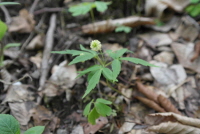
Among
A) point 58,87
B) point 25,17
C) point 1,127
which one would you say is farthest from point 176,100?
point 25,17

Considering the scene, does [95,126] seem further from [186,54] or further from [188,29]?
[188,29]

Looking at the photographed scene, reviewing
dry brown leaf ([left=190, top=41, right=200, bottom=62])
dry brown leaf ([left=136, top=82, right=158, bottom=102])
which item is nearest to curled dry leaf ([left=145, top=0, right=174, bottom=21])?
dry brown leaf ([left=190, top=41, right=200, bottom=62])

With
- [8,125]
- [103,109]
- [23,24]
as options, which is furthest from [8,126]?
[23,24]

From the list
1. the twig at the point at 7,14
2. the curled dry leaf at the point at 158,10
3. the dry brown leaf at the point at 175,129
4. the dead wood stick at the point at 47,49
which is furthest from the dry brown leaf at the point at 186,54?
the twig at the point at 7,14

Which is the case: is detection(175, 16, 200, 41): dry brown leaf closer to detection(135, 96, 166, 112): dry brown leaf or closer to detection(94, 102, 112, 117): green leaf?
detection(135, 96, 166, 112): dry brown leaf

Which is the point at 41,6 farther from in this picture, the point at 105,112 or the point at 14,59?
the point at 105,112
